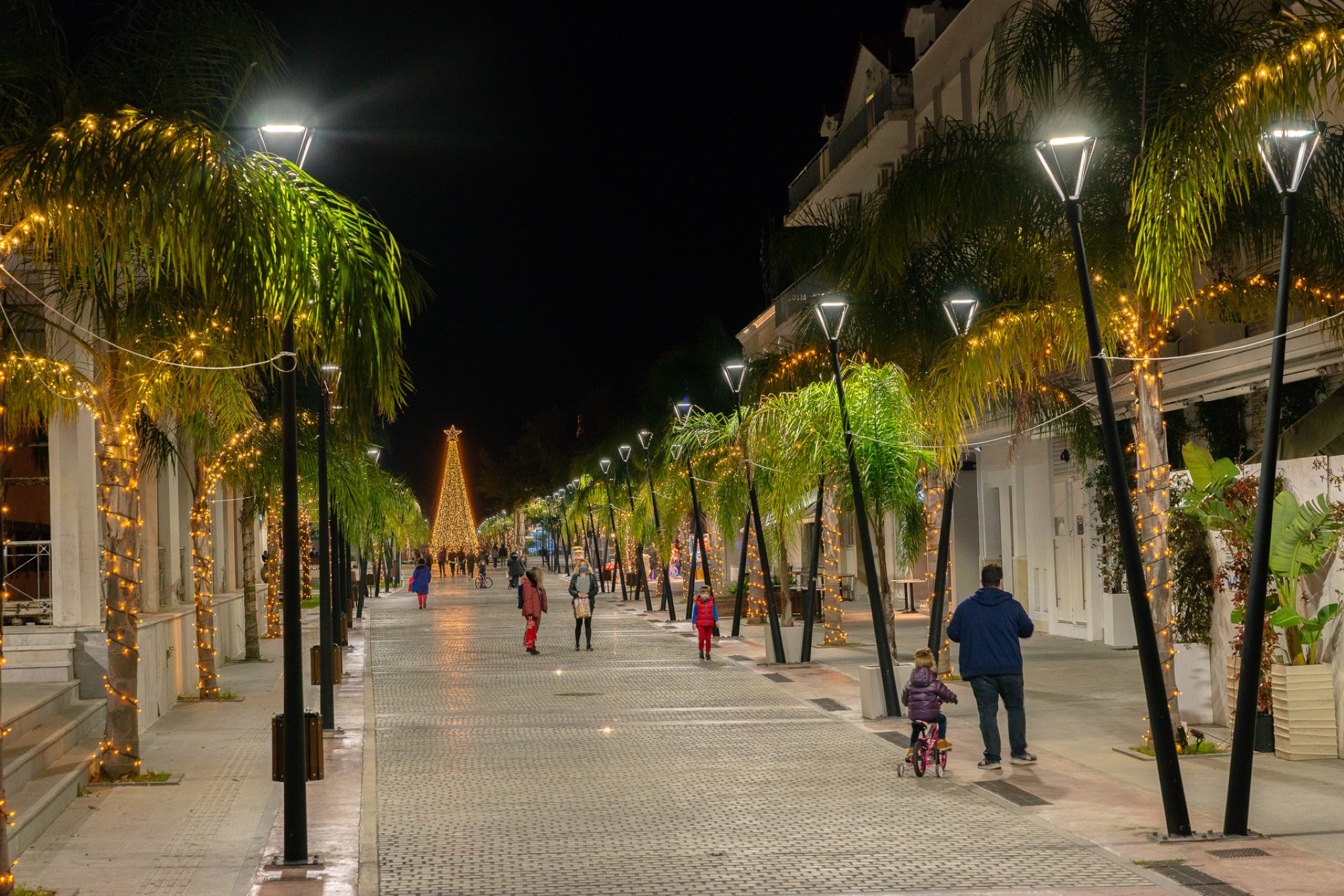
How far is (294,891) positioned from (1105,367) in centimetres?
667

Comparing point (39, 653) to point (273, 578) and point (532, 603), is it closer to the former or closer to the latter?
point (532, 603)

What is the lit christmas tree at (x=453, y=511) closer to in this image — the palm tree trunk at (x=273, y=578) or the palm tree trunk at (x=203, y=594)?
the palm tree trunk at (x=273, y=578)

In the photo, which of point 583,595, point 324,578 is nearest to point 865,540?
point 324,578

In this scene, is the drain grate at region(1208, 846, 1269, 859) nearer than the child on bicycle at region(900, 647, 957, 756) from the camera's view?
Yes

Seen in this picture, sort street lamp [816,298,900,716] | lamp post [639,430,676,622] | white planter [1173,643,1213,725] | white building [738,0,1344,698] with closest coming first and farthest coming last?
white planter [1173,643,1213,725] < street lamp [816,298,900,716] < white building [738,0,1344,698] < lamp post [639,430,676,622]

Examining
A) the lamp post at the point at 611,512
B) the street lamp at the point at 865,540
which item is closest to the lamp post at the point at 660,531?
the lamp post at the point at 611,512

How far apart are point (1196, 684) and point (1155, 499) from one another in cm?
278

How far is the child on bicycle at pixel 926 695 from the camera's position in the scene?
12516 millimetres

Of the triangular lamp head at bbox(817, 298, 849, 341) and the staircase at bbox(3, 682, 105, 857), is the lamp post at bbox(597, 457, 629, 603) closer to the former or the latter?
the triangular lamp head at bbox(817, 298, 849, 341)

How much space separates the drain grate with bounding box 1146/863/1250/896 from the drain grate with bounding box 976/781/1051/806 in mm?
2267

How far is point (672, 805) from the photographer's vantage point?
11.6m

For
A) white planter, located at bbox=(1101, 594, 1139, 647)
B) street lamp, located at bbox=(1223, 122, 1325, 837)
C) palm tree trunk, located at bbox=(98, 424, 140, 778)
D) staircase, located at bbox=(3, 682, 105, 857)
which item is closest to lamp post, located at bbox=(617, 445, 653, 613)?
white planter, located at bbox=(1101, 594, 1139, 647)

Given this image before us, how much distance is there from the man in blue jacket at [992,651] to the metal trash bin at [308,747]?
5450 mm

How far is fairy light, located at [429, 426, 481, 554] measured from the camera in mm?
118500
